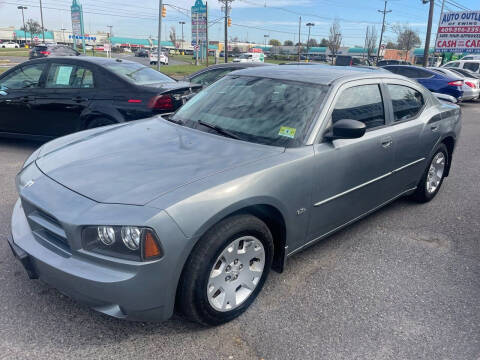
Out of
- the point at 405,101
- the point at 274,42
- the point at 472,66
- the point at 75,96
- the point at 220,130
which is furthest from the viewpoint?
the point at 274,42

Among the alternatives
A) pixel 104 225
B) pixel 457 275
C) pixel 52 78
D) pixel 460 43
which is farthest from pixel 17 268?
pixel 460 43

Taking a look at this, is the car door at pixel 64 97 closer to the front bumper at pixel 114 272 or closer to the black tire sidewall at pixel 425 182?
the front bumper at pixel 114 272

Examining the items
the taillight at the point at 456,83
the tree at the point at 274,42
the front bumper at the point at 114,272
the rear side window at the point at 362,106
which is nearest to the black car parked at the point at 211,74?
the rear side window at the point at 362,106

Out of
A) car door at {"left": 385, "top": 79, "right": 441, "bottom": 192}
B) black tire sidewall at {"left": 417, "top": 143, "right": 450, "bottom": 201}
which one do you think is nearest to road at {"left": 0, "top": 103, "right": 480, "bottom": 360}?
car door at {"left": 385, "top": 79, "right": 441, "bottom": 192}

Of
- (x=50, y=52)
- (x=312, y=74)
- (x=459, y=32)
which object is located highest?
(x=459, y=32)

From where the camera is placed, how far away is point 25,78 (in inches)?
246

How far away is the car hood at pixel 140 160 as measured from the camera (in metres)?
2.24

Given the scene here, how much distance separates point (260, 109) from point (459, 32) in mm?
27915

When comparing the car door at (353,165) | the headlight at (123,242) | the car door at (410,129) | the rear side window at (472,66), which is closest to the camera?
the headlight at (123,242)

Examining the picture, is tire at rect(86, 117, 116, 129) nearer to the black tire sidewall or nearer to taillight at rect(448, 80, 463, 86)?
the black tire sidewall

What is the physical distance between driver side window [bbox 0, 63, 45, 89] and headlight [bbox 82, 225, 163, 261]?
5082 millimetres

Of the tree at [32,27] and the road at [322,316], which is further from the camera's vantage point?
the tree at [32,27]

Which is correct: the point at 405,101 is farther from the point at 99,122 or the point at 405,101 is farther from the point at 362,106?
the point at 99,122

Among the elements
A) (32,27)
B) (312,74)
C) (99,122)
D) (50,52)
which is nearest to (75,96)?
(99,122)
